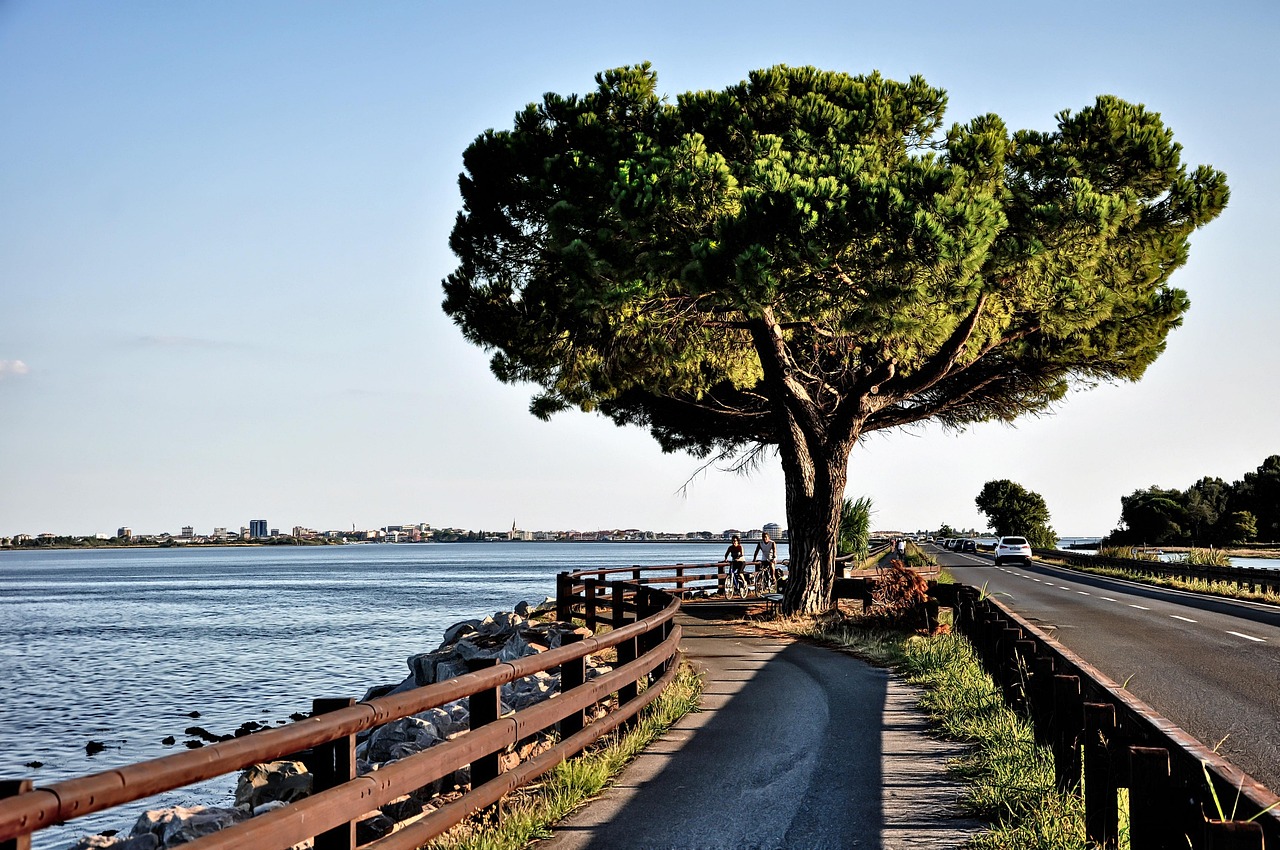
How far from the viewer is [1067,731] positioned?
6328mm

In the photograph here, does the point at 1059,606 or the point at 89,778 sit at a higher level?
the point at 89,778

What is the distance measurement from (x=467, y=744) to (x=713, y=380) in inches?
775

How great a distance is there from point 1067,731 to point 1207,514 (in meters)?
121

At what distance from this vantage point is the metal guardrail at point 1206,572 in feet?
93.2

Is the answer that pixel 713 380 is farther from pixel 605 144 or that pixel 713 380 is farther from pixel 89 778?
pixel 89 778

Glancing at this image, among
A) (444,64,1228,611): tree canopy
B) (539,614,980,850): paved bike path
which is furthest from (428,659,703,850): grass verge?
(444,64,1228,611): tree canopy

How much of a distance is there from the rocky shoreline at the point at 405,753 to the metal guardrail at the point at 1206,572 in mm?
20602

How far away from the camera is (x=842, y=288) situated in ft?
55.6

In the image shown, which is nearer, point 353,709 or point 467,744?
point 353,709

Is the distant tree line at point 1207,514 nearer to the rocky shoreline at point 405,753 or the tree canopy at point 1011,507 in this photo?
the tree canopy at point 1011,507

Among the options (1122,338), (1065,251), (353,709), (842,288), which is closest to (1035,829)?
(353,709)

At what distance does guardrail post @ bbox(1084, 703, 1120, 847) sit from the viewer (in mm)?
5121

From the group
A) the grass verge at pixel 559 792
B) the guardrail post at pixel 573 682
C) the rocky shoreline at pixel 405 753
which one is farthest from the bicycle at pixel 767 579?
the guardrail post at pixel 573 682

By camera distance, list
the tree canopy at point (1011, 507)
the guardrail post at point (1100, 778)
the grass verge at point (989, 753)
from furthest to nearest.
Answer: the tree canopy at point (1011, 507), the grass verge at point (989, 753), the guardrail post at point (1100, 778)
